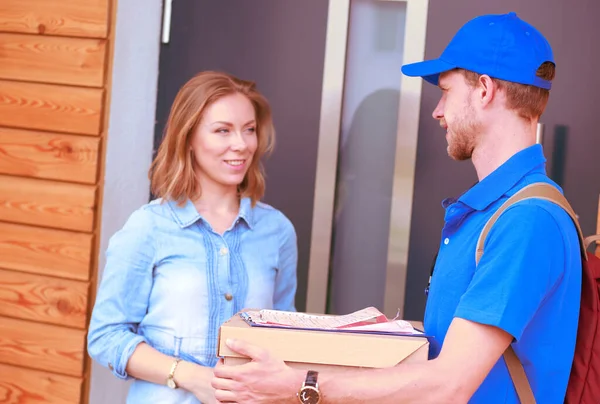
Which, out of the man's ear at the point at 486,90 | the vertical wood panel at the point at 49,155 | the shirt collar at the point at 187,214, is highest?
the man's ear at the point at 486,90

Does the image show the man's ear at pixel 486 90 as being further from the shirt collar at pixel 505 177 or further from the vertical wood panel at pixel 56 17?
the vertical wood panel at pixel 56 17

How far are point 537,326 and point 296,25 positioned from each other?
176cm

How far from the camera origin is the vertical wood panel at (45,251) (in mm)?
2902

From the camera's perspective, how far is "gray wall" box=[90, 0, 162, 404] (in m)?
2.89

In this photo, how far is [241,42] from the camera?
296 centimetres

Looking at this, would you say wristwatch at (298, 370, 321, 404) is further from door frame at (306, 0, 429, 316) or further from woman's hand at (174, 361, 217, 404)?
door frame at (306, 0, 429, 316)

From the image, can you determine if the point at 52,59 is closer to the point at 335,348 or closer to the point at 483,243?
the point at 335,348

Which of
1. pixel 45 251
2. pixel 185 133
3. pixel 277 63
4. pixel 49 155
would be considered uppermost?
pixel 277 63

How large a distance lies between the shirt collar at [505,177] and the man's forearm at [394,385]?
13.3 inches

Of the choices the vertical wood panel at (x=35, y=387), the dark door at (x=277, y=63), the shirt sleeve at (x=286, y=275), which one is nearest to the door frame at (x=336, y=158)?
the dark door at (x=277, y=63)

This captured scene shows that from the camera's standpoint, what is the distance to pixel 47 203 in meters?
2.94

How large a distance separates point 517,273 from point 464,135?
1.15ft

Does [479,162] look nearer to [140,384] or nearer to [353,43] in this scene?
[140,384]

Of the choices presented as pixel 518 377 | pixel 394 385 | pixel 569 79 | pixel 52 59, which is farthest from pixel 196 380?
pixel 569 79
